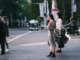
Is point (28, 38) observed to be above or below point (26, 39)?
below

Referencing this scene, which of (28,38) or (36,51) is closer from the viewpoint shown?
(36,51)

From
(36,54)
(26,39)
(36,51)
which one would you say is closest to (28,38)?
(26,39)

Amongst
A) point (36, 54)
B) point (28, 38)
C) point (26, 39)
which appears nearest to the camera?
point (36, 54)

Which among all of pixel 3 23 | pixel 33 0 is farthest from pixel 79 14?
pixel 3 23

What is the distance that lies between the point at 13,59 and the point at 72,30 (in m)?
13.0

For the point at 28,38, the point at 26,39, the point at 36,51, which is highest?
the point at 36,51

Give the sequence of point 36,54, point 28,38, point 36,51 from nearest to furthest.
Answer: point 36,54
point 36,51
point 28,38

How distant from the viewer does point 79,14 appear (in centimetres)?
5047

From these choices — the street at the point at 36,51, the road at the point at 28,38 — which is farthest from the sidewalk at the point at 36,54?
the road at the point at 28,38

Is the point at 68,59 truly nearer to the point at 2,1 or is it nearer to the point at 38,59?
the point at 38,59

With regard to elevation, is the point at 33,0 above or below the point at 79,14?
above

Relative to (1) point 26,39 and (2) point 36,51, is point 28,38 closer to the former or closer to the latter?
(1) point 26,39

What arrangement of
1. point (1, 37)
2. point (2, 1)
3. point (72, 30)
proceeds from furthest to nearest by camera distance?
point (2, 1)
point (72, 30)
point (1, 37)

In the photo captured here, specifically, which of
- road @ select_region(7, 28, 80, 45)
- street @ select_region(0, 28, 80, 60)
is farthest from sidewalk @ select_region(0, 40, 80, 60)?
road @ select_region(7, 28, 80, 45)
